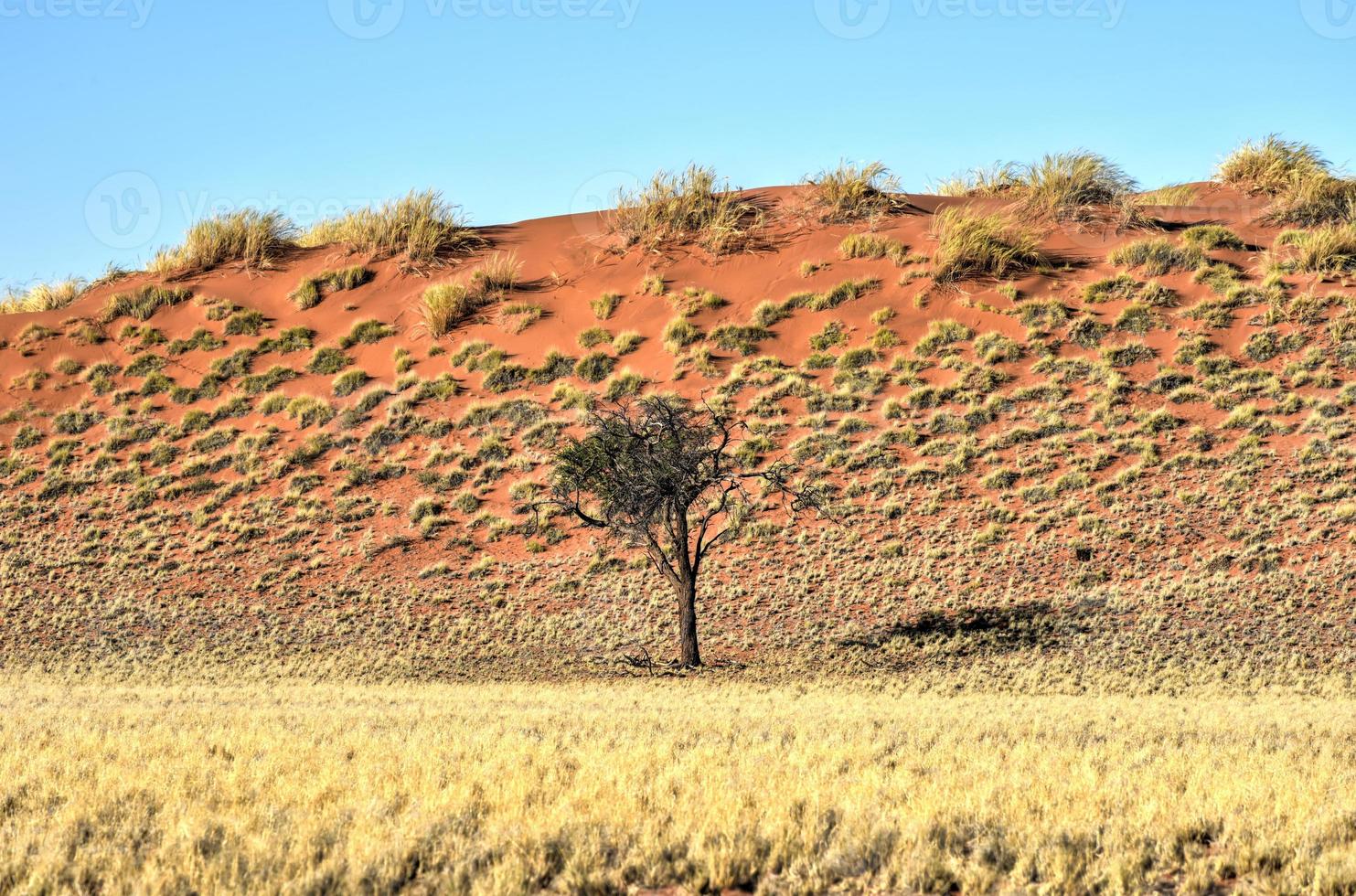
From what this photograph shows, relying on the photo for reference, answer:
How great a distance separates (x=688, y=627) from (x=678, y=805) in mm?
13100

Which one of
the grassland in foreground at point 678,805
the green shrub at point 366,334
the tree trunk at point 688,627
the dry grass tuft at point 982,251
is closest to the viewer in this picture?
the grassland in foreground at point 678,805

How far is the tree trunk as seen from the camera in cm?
2059

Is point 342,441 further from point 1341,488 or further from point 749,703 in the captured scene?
point 1341,488

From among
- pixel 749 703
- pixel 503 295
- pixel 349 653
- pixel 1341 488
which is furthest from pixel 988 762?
pixel 503 295

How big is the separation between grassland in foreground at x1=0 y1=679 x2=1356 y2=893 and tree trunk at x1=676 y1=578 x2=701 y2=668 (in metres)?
7.60

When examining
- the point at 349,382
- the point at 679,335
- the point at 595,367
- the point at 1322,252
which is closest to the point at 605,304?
the point at 679,335

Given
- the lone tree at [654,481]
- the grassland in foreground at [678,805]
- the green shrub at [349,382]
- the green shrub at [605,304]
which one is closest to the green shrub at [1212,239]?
the green shrub at [605,304]

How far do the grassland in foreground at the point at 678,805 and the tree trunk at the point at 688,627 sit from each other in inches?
299

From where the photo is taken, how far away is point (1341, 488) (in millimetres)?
24406

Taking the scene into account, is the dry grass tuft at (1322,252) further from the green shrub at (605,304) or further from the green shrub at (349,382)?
the green shrub at (349,382)

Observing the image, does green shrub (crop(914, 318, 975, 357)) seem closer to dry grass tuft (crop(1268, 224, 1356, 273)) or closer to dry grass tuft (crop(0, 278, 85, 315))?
dry grass tuft (crop(1268, 224, 1356, 273))

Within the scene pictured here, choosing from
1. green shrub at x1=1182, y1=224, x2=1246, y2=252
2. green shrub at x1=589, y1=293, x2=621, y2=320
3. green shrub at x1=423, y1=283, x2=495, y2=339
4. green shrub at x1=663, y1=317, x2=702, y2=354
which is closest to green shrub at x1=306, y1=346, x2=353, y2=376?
green shrub at x1=423, y1=283, x2=495, y2=339

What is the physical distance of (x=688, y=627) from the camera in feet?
68.2

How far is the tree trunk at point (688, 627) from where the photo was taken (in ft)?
67.6
